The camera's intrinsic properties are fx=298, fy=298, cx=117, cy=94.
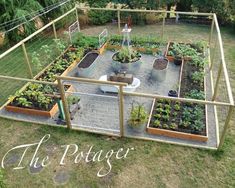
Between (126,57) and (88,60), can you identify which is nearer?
(126,57)

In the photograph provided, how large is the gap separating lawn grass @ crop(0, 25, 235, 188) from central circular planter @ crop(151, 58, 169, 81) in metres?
2.55

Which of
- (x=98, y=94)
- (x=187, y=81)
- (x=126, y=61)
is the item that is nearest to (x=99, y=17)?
(x=126, y=61)

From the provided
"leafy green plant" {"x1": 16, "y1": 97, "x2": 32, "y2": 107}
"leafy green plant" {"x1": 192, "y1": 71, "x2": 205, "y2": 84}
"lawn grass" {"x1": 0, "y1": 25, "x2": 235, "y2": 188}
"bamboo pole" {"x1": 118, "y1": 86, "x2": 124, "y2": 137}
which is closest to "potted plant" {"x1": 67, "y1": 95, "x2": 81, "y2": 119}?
"lawn grass" {"x1": 0, "y1": 25, "x2": 235, "y2": 188}

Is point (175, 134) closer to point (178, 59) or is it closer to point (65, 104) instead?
point (65, 104)

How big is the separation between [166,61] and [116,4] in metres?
5.26

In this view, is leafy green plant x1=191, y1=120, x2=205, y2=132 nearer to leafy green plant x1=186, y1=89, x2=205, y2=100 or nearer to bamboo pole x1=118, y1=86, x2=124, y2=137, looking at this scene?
leafy green plant x1=186, y1=89, x2=205, y2=100

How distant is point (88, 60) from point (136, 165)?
4549mm

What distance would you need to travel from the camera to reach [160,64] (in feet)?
30.5

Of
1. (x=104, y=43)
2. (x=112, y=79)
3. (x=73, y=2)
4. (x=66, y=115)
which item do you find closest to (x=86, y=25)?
(x=73, y=2)

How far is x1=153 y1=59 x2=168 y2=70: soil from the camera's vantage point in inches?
360

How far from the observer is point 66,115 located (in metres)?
6.90

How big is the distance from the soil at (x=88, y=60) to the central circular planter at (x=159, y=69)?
200cm

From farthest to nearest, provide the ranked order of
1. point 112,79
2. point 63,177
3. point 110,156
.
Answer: point 112,79, point 110,156, point 63,177

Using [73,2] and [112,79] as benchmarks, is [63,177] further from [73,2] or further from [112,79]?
[73,2]
